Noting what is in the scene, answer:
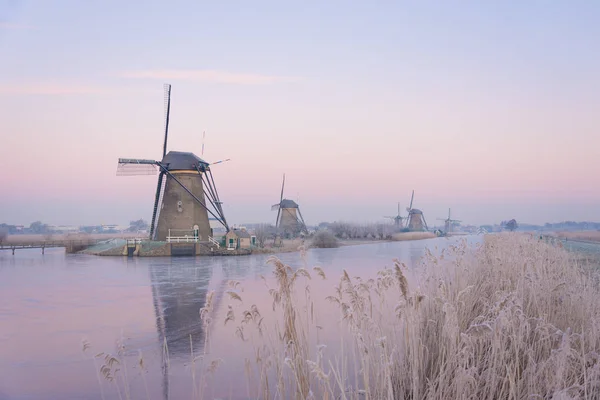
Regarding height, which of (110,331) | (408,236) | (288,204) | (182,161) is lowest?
(110,331)

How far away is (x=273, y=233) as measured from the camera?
150ft

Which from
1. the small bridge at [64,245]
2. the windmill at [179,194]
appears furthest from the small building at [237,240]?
the small bridge at [64,245]

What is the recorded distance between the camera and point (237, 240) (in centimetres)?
3033

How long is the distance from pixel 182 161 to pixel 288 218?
23494mm

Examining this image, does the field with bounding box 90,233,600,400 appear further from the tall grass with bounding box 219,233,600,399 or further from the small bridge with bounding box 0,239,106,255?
the small bridge with bounding box 0,239,106,255

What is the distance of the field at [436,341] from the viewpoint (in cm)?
262

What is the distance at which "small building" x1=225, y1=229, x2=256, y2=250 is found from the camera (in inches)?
1177

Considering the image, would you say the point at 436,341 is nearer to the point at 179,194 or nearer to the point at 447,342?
the point at 447,342

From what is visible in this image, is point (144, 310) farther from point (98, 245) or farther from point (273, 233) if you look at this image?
point (273, 233)

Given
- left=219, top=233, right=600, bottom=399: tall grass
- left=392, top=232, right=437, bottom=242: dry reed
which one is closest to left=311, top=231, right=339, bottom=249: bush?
left=392, top=232, right=437, bottom=242: dry reed

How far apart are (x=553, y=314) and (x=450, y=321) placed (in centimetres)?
264

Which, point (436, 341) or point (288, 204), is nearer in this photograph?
point (436, 341)

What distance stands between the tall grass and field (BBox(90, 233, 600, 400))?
15mm

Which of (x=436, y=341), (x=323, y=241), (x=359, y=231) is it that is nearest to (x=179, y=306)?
(x=436, y=341)
